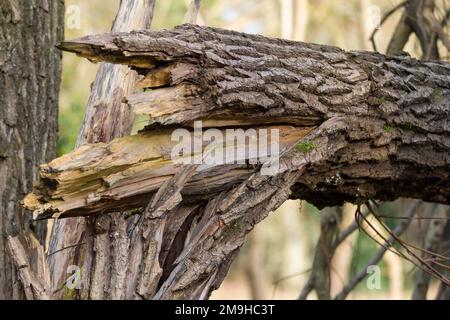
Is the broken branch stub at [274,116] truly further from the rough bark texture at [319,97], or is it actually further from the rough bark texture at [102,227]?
the rough bark texture at [102,227]

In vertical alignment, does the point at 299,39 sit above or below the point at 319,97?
above

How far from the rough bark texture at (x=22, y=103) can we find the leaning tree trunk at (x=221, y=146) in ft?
2.80

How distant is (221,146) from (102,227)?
1.69 feet

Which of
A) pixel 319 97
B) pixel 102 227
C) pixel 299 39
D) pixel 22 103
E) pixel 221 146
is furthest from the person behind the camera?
pixel 299 39

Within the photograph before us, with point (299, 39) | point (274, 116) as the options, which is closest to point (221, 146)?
point (274, 116)

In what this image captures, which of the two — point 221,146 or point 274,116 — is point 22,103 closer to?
point 221,146

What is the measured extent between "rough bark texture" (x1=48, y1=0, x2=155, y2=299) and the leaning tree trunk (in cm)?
4


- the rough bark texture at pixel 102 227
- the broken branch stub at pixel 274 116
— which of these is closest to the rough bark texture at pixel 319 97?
the broken branch stub at pixel 274 116

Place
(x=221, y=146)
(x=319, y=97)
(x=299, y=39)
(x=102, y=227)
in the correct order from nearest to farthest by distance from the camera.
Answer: (x=102, y=227) < (x=221, y=146) < (x=319, y=97) < (x=299, y=39)

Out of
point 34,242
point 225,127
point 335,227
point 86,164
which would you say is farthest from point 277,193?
point 335,227

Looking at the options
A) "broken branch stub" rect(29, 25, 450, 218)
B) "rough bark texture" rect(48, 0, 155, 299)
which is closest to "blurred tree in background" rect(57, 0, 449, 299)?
"rough bark texture" rect(48, 0, 155, 299)

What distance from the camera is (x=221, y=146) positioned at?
2.65 metres

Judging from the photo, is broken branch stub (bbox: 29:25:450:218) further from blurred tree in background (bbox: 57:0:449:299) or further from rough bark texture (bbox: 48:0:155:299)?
blurred tree in background (bbox: 57:0:449:299)
